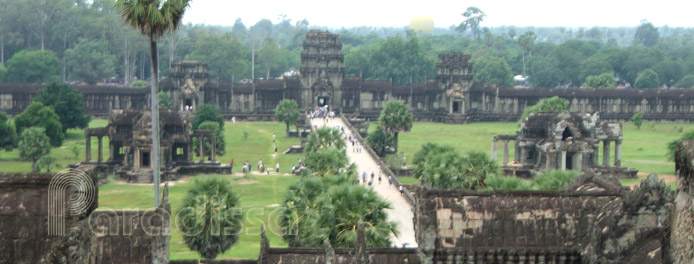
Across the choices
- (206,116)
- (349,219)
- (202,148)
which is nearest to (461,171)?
(349,219)

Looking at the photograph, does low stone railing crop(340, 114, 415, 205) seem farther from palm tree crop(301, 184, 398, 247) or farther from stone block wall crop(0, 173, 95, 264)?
stone block wall crop(0, 173, 95, 264)

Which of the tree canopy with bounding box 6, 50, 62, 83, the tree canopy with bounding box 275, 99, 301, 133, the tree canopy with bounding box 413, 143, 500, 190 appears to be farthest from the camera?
the tree canopy with bounding box 6, 50, 62, 83

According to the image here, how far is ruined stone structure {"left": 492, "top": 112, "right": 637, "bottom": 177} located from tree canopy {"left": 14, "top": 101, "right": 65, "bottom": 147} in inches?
1266

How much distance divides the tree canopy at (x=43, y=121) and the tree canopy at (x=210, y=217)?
146 ft

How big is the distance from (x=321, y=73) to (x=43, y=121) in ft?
137

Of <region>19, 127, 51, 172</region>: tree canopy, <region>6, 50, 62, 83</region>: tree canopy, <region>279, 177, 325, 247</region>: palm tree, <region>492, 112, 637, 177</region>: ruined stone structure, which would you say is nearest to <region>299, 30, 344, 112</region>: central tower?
<region>6, 50, 62, 83</region>: tree canopy

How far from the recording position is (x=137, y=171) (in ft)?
230

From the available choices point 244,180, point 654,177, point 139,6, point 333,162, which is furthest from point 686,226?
point 244,180

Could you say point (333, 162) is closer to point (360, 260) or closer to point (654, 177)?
point (360, 260)

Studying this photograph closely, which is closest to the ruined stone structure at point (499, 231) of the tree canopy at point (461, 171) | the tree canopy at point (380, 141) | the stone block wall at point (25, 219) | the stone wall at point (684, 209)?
the stone block wall at point (25, 219)

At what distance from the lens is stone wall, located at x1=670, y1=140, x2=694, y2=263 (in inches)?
460

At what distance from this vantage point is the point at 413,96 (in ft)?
394

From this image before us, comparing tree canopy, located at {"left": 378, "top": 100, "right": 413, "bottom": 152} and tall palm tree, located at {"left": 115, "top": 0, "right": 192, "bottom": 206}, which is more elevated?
tall palm tree, located at {"left": 115, "top": 0, "right": 192, "bottom": 206}

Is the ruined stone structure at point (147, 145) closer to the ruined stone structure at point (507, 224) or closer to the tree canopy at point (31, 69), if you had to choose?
the ruined stone structure at point (507, 224)
